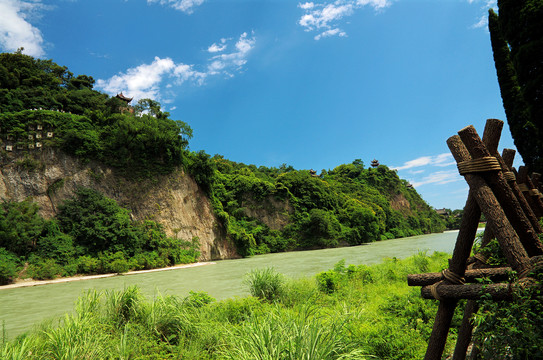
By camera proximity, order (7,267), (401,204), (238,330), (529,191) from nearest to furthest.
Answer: (529,191) < (238,330) < (7,267) < (401,204)

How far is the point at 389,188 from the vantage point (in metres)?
70.1

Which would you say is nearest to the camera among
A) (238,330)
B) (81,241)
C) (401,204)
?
(238,330)

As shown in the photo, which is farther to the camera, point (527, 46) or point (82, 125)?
point (82, 125)

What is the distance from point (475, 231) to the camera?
84.0 inches

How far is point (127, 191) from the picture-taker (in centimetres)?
2600

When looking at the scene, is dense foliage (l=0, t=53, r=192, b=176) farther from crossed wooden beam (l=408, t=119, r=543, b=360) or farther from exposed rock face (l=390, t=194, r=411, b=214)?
exposed rock face (l=390, t=194, r=411, b=214)

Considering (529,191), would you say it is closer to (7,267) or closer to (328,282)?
(328,282)

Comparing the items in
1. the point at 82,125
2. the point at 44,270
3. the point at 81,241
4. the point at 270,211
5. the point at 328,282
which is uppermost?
the point at 82,125

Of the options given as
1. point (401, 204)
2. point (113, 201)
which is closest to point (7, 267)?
point (113, 201)

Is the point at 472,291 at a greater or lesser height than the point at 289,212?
lesser

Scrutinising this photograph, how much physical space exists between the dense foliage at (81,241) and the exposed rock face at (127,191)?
968 millimetres

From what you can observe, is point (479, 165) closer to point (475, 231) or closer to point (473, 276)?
point (475, 231)

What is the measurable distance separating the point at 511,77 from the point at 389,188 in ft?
209

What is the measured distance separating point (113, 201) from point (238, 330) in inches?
948
